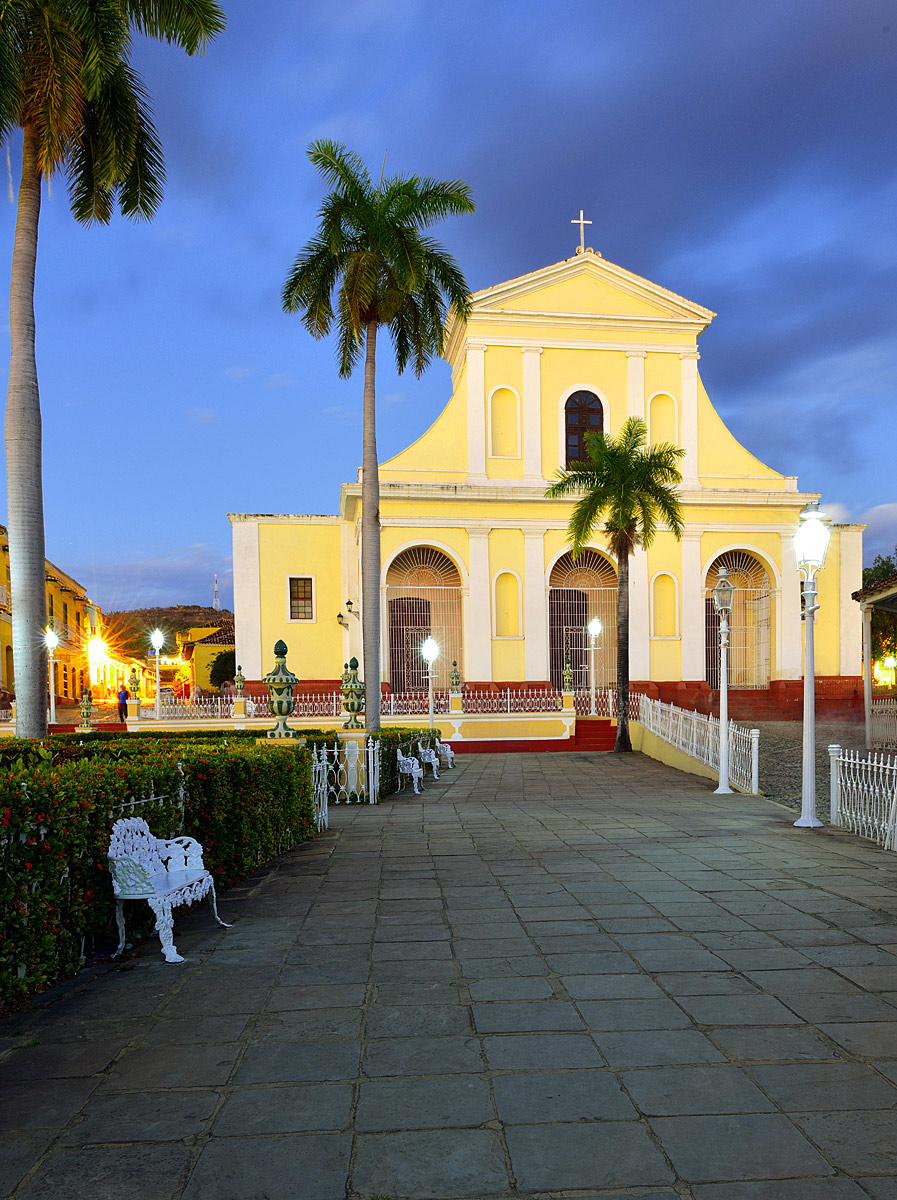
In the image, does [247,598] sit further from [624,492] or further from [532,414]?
[624,492]

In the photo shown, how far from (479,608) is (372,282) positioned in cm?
1184

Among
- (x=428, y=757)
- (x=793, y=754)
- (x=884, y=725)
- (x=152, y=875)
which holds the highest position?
(x=152, y=875)

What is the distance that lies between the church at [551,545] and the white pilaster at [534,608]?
0.04 m

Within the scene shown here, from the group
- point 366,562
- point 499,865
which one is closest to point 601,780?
point 366,562

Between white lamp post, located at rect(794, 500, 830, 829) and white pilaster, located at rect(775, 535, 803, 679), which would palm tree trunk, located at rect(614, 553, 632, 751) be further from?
white lamp post, located at rect(794, 500, 830, 829)

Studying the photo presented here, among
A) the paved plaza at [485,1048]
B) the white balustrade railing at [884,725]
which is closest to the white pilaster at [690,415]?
the white balustrade railing at [884,725]

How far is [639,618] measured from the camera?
2630cm

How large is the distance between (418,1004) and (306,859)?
161 inches

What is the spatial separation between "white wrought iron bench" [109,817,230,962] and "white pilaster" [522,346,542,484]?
2210 cm

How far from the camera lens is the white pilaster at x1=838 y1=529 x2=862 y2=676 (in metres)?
27.5

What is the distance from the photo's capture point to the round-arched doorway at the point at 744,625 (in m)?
27.1

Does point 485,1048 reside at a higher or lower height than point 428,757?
higher

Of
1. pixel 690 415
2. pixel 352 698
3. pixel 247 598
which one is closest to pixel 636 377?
pixel 690 415

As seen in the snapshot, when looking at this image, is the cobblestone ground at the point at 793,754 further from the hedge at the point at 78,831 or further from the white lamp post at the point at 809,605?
the hedge at the point at 78,831
